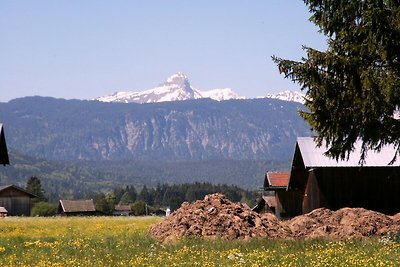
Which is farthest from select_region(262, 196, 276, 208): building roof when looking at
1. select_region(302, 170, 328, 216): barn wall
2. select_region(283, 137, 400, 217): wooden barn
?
select_region(283, 137, 400, 217): wooden barn

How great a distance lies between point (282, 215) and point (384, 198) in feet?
64.6

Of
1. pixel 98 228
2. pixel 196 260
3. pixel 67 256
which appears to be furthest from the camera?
pixel 98 228

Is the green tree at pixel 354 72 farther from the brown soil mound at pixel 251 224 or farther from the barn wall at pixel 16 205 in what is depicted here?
the barn wall at pixel 16 205

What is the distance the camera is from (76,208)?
150m

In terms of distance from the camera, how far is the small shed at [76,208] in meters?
147

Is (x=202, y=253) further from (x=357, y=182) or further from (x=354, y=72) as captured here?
(x=357, y=182)

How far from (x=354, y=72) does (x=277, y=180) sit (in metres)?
47.8

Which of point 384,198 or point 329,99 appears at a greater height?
point 329,99

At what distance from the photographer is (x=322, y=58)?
23141 millimetres

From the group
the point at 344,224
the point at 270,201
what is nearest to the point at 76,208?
the point at 270,201

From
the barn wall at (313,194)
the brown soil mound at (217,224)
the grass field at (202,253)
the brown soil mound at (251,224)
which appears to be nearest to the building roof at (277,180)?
the barn wall at (313,194)

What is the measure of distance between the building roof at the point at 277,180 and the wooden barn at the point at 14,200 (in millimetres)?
49137

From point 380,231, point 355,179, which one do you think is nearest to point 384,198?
point 355,179

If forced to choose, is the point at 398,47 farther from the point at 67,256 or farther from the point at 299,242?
the point at 67,256
